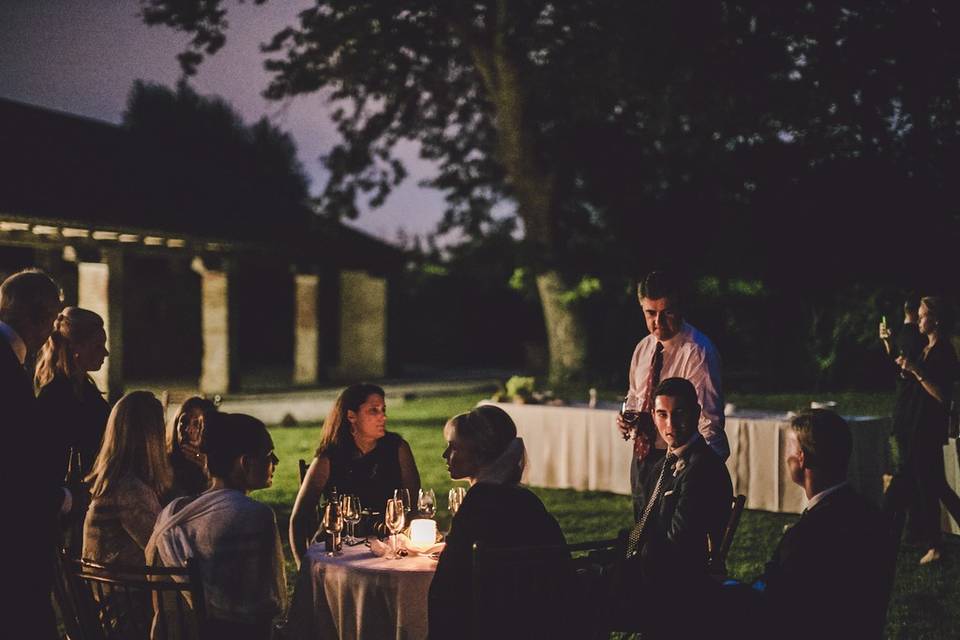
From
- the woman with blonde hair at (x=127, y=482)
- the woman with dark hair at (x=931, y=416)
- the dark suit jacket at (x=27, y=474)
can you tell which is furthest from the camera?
the woman with dark hair at (x=931, y=416)

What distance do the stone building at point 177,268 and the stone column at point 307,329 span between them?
0.03 m

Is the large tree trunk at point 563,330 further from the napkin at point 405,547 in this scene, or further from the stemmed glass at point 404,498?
the napkin at point 405,547

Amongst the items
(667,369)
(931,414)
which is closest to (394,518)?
(667,369)

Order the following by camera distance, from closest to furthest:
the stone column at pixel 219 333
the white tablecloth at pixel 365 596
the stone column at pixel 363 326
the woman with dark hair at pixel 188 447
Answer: the white tablecloth at pixel 365 596
the woman with dark hair at pixel 188 447
the stone column at pixel 219 333
the stone column at pixel 363 326

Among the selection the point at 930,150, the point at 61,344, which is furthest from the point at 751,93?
the point at 61,344

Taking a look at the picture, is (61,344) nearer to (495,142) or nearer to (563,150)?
(563,150)

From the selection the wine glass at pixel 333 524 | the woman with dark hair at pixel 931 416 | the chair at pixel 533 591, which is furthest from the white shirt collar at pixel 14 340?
the woman with dark hair at pixel 931 416

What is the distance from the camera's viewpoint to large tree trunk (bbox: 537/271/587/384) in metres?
21.6

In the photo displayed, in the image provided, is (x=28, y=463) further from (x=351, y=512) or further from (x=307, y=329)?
(x=307, y=329)

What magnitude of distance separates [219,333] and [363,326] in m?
6.02

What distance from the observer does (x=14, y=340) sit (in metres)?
3.53

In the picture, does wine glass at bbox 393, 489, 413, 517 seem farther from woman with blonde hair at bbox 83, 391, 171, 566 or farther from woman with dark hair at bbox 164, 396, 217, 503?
woman with dark hair at bbox 164, 396, 217, 503

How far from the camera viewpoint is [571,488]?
10734mm

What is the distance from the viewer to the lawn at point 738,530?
6074 mm
